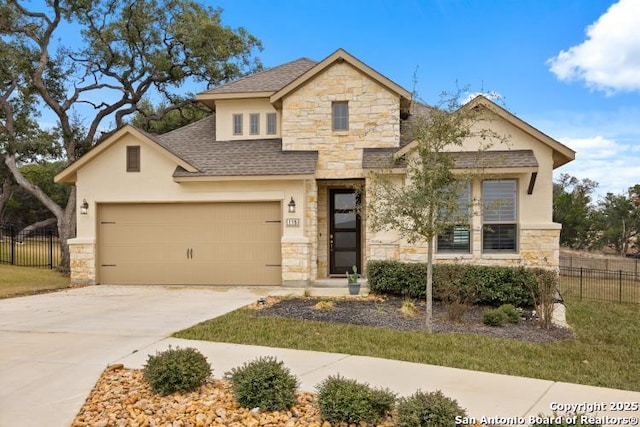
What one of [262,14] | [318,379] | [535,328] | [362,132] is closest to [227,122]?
[362,132]

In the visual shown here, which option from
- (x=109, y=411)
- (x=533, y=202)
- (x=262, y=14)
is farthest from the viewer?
(x=262, y=14)

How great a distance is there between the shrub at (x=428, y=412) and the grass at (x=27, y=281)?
12.1 metres

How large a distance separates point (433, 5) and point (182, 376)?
15012 millimetres

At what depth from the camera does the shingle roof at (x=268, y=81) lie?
53.2 feet

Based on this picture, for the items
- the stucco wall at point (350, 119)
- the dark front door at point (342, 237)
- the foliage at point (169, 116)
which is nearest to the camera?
the stucco wall at point (350, 119)

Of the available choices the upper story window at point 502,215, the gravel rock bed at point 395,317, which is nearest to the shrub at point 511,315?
the gravel rock bed at point 395,317

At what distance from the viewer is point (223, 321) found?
9.16 metres

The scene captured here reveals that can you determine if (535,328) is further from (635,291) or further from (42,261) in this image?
(42,261)

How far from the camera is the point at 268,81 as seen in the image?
16766 millimetres

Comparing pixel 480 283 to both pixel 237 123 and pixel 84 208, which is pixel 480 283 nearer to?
pixel 237 123

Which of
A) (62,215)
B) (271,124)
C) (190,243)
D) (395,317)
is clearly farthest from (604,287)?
(62,215)

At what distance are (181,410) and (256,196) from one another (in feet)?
32.2

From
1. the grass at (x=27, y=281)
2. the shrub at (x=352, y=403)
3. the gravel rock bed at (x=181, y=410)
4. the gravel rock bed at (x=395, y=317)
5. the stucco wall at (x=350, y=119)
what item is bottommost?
the grass at (x=27, y=281)

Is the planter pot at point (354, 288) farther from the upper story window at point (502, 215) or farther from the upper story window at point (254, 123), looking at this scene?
the upper story window at point (254, 123)
